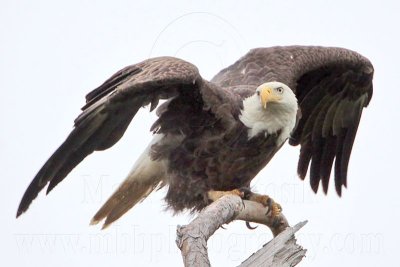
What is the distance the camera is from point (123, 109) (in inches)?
299

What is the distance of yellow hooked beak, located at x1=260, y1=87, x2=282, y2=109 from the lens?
767 centimetres

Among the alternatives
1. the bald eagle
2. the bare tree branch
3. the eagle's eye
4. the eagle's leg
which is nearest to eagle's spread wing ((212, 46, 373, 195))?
the bald eagle

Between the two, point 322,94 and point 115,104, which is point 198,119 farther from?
point 322,94

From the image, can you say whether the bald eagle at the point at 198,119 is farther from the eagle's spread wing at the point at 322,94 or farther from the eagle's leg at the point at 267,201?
the eagle's leg at the point at 267,201

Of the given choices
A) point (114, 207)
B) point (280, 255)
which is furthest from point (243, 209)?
point (114, 207)

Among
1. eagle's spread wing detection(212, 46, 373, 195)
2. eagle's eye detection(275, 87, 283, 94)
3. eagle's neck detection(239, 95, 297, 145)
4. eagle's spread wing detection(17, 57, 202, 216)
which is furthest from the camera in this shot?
eagle's spread wing detection(212, 46, 373, 195)

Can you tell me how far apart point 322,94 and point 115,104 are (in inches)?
105

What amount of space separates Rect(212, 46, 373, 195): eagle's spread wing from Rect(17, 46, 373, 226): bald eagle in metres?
0.01

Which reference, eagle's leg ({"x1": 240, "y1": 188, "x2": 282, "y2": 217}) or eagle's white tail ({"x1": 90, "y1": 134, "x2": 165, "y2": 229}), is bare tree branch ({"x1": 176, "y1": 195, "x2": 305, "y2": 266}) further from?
eagle's white tail ({"x1": 90, "y1": 134, "x2": 165, "y2": 229})

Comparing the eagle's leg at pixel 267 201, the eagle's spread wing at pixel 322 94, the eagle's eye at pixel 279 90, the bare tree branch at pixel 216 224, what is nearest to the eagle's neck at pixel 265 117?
the eagle's eye at pixel 279 90

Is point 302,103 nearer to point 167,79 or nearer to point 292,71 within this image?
point 292,71

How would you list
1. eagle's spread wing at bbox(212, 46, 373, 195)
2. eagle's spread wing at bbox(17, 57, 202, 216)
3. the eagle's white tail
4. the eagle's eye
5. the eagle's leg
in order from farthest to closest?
eagle's spread wing at bbox(212, 46, 373, 195) < the eagle's white tail < the eagle's eye < the eagle's leg < eagle's spread wing at bbox(17, 57, 202, 216)

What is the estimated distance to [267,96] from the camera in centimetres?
768

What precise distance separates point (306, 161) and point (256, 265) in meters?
3.74
